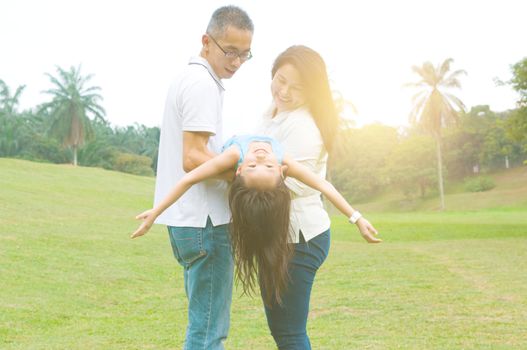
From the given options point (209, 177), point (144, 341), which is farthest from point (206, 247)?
point (144, 341)

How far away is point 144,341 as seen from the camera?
728 cm

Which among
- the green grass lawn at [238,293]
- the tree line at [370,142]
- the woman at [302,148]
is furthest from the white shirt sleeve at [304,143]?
the tree line at [370,142]

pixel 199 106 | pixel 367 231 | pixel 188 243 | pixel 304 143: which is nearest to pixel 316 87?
pixel 304 143

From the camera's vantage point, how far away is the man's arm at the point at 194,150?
10.8 ft

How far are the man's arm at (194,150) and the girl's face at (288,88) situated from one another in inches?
21.7

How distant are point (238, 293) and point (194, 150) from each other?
7980 mm

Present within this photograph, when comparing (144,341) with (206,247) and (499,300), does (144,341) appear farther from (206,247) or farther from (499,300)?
(499,300)

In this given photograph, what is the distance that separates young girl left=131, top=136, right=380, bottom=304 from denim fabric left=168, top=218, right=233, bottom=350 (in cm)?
10

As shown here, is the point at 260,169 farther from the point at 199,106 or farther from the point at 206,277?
the point at 206,277

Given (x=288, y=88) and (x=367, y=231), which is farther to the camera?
(x=288, y=88)

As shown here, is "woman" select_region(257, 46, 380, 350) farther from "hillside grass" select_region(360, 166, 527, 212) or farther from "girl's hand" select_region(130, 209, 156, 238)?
"hillside grass" select_region(360, 166, 527, 212)

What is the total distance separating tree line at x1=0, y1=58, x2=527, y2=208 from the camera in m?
57.7

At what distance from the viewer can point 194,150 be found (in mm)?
3305

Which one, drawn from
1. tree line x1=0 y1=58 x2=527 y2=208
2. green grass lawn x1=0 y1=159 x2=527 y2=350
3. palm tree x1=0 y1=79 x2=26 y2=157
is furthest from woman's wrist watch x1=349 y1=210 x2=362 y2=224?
palm tree x1=0 y1=79 x2=26 y2=157
